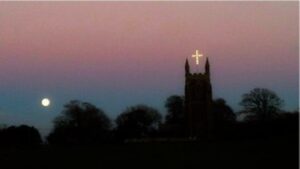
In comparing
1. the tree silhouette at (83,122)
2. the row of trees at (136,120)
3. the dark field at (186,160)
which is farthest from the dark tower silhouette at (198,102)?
the dark field at (186,160)

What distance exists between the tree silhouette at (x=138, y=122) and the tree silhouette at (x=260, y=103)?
56.0ft

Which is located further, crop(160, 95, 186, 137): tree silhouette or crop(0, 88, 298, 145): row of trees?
crop(160, 95, 186, 137): tree silhouette

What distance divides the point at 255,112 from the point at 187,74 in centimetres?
1302

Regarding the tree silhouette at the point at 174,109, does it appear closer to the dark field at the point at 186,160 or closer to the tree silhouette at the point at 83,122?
the tree silhouette at the point at 83,122

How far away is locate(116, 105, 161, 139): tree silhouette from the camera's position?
300 ft

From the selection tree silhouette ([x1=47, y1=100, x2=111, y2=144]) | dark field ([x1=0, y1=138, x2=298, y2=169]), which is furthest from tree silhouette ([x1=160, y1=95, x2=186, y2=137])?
dark field ([x1=0, y1=138, x2=298, y2=169])

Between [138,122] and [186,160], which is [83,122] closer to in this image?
[138,122]

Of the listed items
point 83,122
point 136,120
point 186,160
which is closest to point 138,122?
point 136,120

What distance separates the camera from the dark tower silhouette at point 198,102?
8388 centimetres

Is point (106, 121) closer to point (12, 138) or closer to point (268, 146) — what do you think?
point (12, 138)

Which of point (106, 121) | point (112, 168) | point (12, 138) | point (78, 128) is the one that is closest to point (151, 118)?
point (106, 121)

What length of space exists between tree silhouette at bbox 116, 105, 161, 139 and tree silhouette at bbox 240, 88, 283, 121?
17.1 meters

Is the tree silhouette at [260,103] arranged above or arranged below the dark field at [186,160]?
above

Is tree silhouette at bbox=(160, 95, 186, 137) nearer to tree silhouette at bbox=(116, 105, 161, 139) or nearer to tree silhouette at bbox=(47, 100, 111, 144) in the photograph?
tree silhouette at bbox=(116, 105, 161, 139)
